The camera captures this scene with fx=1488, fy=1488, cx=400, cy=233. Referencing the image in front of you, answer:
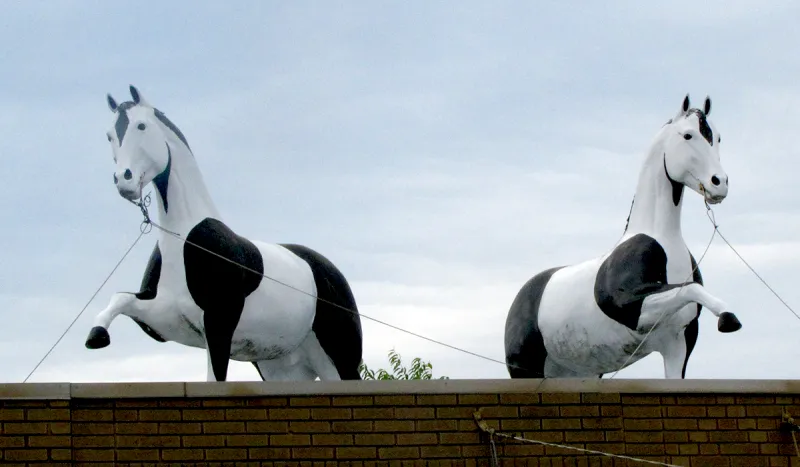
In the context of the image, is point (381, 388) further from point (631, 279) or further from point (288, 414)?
point (631, 279)

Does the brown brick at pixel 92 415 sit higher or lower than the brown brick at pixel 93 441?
higher

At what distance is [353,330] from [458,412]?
112 inches

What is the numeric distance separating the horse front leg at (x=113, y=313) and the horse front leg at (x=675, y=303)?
430cm

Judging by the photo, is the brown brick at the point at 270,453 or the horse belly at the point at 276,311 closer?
Result: the brown brick at the point at 270,453

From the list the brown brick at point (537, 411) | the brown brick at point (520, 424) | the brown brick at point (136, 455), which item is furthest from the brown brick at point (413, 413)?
the brown brick at point (136, 455)

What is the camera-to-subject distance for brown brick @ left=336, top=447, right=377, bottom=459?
11.0 metres

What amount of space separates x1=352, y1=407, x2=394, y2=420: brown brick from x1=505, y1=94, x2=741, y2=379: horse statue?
300 centimetres

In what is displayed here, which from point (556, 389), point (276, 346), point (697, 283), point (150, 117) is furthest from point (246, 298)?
point (697, 283)

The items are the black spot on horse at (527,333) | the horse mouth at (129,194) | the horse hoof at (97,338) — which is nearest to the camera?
the horse hoof at (97,338)

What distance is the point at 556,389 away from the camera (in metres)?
11.5

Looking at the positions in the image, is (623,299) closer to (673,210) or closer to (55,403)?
(673,210)

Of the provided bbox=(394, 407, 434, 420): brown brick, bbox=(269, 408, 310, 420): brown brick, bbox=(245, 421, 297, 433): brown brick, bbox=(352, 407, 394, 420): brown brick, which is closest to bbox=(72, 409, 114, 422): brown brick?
bbox=(245, 421, 297, 433): brown brick

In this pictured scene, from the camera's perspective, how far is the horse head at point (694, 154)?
1327cm

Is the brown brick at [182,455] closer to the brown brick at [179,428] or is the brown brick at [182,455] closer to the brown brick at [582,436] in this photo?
the brown brick at [179,428]
